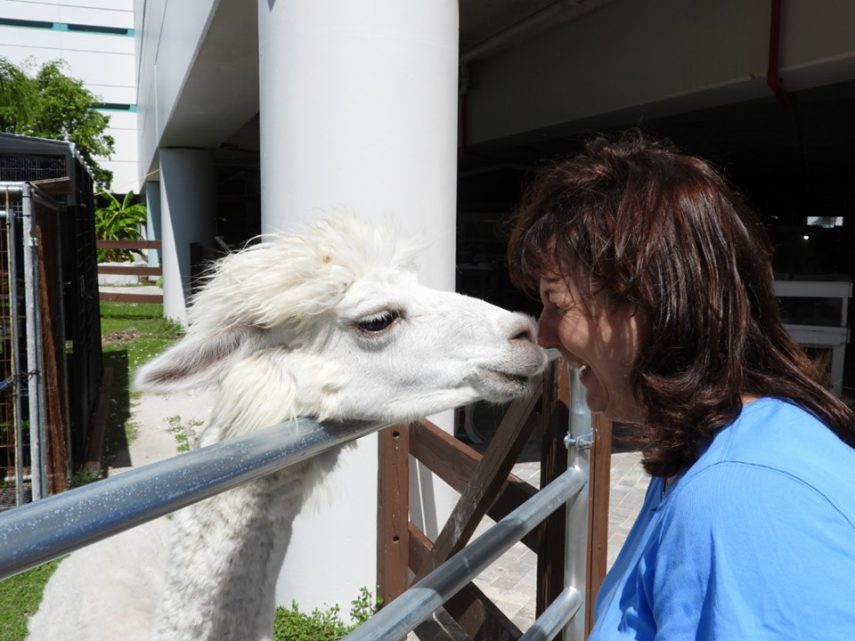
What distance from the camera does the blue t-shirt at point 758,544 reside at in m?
0.74

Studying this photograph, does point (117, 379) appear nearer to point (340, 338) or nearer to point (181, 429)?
point (181, 429)

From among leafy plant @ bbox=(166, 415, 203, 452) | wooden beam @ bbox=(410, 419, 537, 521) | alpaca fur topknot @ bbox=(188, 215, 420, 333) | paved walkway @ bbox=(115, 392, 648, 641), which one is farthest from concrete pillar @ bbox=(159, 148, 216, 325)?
alpaca fur topknot @ bbox=(188, 215, 420, 333)

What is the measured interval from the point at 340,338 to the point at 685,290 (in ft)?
3.13

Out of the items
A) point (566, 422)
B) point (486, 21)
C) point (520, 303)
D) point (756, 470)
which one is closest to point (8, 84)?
point (520, 303)

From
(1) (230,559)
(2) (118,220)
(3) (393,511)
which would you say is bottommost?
(3) (393,511)

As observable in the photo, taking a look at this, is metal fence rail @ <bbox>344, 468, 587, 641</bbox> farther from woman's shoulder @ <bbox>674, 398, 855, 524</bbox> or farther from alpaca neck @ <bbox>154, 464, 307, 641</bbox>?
woman's shoulder @ <bbox>674, 398, 855, 524</bbox>

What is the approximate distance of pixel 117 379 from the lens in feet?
29.9

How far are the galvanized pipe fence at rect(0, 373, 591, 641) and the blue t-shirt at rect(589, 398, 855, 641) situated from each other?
510 millimetres

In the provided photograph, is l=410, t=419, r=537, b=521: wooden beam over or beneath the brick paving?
over

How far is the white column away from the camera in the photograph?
9.79ft

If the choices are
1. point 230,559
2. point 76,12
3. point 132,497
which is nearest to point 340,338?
point 230,559

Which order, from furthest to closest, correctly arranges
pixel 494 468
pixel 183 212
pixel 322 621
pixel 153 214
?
pixel 153 214, pixel 183 212, pixel 322 621, pixel 494 468

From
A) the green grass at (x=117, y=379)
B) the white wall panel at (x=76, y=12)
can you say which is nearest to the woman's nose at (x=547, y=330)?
the green grass at (x=117, y=379)

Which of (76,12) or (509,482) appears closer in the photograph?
(509,482)
